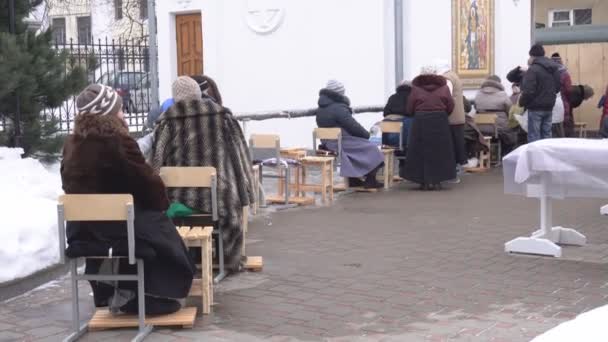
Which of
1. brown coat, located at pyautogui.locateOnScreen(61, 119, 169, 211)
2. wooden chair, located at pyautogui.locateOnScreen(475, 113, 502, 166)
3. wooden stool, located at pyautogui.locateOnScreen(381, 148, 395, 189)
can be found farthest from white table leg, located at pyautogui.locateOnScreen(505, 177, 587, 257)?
wooden chair, located at pyautogui.locateOnScreen(475, 113, 502, 166)

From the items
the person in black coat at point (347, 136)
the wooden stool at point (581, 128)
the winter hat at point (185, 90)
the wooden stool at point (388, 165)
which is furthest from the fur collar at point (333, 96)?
the wooden stool at point (581, 128)

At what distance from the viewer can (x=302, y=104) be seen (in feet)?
51.5

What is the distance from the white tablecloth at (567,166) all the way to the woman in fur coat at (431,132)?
413 cm

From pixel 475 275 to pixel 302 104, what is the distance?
9008 millimetres

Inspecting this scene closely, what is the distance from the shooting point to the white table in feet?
23.5

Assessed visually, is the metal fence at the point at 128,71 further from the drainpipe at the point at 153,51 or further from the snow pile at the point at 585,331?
the snow pile at the point at 585,331

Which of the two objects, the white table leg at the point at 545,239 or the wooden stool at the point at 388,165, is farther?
the wooden stool at the point at 388,165

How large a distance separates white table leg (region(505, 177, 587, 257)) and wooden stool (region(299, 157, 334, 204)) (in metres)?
3.34

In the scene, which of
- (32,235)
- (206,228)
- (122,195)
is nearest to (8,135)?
(32,235)

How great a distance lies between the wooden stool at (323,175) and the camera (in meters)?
10.7

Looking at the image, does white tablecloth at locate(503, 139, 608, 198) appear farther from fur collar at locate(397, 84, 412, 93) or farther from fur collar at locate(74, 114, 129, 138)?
fur collar at locate(397, 84, 412, 93)

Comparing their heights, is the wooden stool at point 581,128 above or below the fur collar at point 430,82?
below

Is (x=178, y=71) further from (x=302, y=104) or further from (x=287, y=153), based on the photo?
(x=287, y=153)

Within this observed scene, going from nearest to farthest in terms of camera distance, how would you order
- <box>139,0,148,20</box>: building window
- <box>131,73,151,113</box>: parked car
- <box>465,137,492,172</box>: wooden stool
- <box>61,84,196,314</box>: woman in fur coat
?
<box>61,84,196,314</box>: woman in fur coat
<box>465,137,492,172</box>: wooden stool
<box>131,73,151,113</box>: parked car
<box>139,0,148,20</box>: building window
